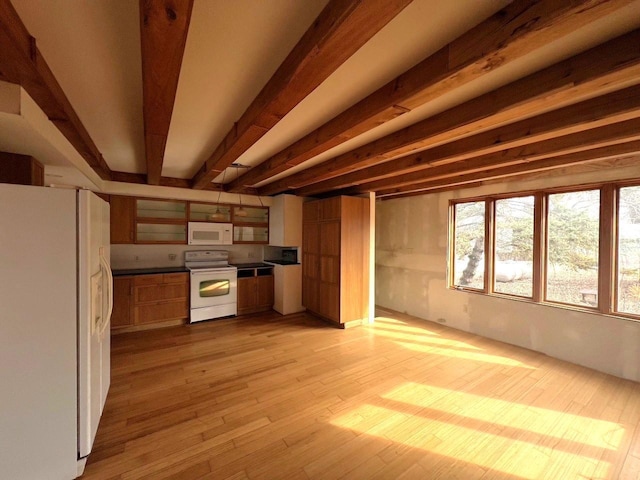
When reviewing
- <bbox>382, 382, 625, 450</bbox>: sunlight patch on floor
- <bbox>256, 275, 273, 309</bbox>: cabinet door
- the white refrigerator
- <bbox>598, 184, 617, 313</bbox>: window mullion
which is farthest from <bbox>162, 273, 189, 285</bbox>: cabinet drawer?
<bbox>598, 184, 617, 313</bbox>: window mullion

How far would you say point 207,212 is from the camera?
16.0 ft

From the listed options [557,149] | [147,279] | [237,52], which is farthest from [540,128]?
[147,279]

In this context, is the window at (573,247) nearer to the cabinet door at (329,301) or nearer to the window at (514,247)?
the window at (514,247)

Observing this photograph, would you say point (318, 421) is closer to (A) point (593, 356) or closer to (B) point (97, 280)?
(B) point (97, 280)

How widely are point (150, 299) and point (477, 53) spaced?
480 centimetres

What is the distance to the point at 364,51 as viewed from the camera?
1.30 m

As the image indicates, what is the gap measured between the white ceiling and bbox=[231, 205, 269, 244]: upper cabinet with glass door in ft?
9.46

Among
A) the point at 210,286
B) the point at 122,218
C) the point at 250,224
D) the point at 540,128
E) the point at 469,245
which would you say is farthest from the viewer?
the point at 250,224

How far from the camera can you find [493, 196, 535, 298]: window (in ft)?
11.8

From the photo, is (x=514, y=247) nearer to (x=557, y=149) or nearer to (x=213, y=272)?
(x=557, y=149)

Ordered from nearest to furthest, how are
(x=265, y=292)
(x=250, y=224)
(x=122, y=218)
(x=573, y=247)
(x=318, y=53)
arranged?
(x=318, y=53), (x=573, y=247), (x=122, y=218), (x=265, y=292), (x=250, y=224)

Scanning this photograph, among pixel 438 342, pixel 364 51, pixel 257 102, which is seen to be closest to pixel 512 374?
pixel 438 342

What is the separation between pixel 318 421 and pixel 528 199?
3.95 meters

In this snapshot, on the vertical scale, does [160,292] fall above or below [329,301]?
above
